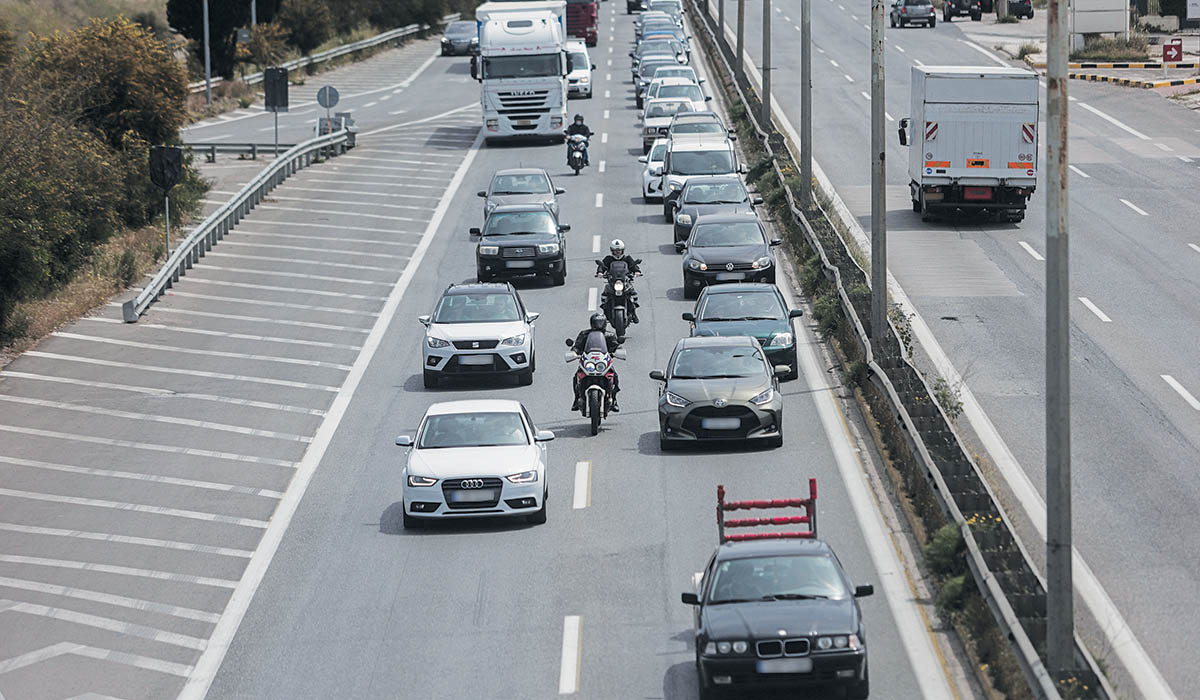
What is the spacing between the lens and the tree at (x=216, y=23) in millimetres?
72250

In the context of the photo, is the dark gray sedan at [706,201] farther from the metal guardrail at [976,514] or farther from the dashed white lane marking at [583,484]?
the dashed white lane marking at [583,484]

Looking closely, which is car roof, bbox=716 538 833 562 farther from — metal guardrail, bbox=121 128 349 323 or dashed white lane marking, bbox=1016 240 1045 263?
dashed white lane marking, bbox=1016 240 1045 263

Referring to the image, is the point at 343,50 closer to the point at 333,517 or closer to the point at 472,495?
the point at 333,517

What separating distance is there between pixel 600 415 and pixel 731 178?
16.4 metres

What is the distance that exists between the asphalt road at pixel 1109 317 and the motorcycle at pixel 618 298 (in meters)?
5.41

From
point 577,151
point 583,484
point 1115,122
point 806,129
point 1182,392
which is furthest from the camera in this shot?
point 1115,122

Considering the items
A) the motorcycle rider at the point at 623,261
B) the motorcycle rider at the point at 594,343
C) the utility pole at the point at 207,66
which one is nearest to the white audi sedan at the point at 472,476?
the motorcycle rider at the point at 594,343

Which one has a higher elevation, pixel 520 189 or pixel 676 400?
pixel 520 189

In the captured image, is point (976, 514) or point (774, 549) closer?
point (774, 549)

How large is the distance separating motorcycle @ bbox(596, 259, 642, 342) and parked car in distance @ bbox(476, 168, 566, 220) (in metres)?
9.75

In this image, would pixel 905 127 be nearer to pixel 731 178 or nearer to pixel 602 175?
pixel 731 178

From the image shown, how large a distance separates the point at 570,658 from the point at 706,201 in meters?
23.7

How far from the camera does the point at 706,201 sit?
122ft

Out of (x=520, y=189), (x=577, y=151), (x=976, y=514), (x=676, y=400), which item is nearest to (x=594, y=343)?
(x=676, y=400)
